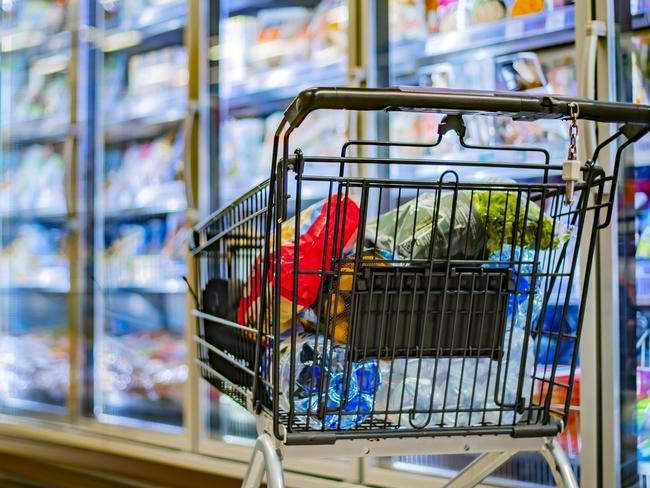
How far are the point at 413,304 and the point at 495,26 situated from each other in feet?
4.04

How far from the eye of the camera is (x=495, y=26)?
208cm

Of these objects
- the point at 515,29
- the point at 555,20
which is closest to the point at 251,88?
the point at 515,29

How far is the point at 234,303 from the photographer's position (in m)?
1.39

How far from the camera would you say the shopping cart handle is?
3.02 feet

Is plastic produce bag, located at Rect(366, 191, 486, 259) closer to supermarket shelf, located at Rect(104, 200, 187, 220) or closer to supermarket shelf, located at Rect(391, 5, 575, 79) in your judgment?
supermarket shelf, located at Rect(391, 5, 575, 79)

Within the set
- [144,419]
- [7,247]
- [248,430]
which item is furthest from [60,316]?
[248,430]

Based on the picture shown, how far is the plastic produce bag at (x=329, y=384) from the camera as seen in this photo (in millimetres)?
1092

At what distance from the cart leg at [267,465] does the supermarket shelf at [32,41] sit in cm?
252

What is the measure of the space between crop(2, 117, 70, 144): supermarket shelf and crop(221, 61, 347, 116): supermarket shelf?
0.82 meters

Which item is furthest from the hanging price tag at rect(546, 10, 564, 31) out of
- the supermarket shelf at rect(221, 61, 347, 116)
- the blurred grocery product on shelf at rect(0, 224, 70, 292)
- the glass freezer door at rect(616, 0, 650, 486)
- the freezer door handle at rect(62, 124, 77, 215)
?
the blurred grocery product on shelf at rect(0, 224, 70, 292)

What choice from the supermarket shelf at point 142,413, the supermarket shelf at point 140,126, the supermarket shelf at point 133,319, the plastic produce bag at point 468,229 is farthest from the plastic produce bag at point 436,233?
the supermarket shelf at point 133,319

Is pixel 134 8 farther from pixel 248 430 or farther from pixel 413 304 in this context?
pixel 413 304

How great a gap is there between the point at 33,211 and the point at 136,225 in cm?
55

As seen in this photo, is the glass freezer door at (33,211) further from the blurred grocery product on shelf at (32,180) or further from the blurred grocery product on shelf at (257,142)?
the blurred grocery product on shelf at (257,142)
